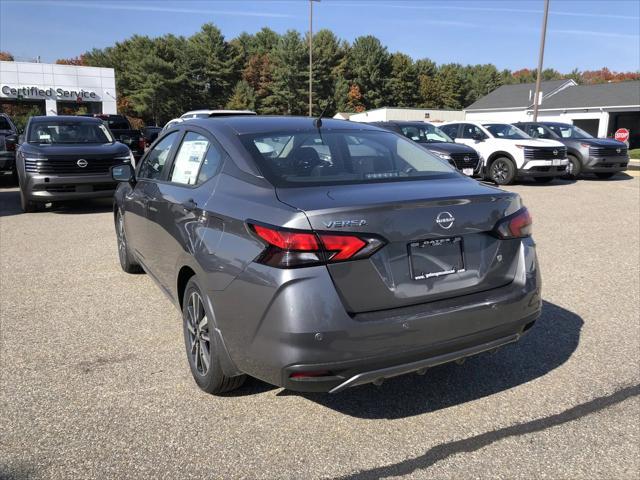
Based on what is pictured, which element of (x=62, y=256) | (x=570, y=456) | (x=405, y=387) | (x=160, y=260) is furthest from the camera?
(x=62, y=256)

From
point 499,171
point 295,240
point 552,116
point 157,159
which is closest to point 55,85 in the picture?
point 499,171

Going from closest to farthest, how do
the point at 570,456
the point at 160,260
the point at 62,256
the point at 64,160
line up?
the point at 570,456 < the point at 160,260 < the point at 62,256 < the point at 64,160

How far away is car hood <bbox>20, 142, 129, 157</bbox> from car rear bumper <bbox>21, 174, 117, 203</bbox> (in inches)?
16.3

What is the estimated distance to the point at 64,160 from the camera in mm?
9523

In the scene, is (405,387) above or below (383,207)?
below

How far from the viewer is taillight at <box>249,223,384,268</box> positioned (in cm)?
250

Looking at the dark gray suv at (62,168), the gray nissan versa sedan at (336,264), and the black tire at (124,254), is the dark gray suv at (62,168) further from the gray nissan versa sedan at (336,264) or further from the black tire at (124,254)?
the gray nissan versa sedan at (336,264)

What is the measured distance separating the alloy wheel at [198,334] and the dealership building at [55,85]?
4159 centimetres

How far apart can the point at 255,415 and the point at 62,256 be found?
4730mm

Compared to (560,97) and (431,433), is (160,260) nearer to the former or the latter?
(431,433)

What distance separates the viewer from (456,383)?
11.3 feet

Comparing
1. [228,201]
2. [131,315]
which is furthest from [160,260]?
[228,201]

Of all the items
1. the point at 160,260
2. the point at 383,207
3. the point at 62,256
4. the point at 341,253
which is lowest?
the point at 62,256

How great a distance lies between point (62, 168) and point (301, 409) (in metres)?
8.05
